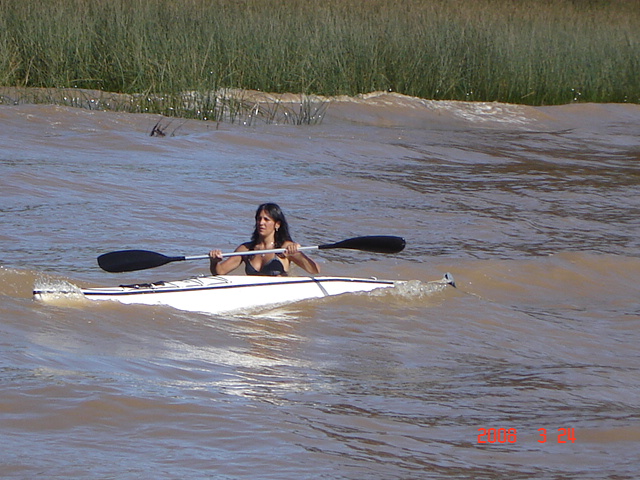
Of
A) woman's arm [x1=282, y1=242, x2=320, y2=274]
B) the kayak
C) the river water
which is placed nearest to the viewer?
the river water

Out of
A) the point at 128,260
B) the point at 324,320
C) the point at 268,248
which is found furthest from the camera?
the point at 268,248

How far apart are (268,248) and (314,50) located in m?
8.99

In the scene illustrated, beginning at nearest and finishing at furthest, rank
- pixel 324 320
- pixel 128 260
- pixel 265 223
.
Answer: pixel 324 320, pixel 128 260, pixel 265 223

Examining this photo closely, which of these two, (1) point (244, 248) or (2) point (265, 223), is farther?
(1) point (244, 248)

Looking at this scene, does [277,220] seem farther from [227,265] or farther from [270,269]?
[227,265]

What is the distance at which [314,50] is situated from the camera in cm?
1525

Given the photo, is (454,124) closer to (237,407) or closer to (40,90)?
(40,90)

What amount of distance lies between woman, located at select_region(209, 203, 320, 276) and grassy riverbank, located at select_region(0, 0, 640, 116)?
6512 mm

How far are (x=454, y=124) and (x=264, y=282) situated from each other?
1007 cm

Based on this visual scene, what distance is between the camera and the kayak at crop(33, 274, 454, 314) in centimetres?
576

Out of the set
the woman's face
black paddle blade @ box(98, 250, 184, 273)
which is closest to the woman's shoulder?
the woman's face

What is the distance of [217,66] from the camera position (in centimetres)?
1438
